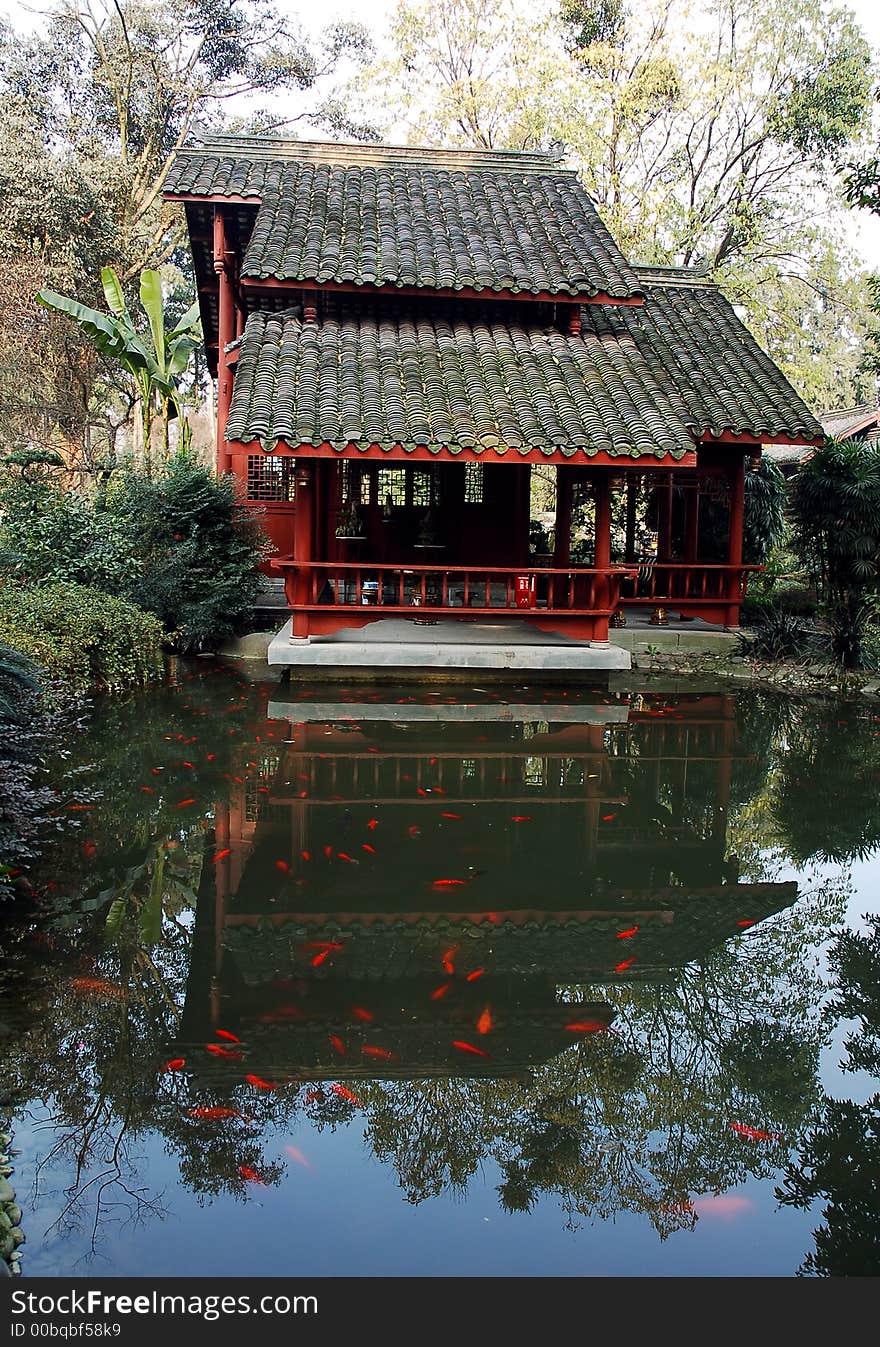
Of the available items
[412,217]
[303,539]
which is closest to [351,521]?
[303,539]

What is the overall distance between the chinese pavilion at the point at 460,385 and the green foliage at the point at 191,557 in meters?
0.93

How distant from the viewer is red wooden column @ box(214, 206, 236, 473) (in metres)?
15.1

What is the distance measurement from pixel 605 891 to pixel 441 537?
10.2 meters

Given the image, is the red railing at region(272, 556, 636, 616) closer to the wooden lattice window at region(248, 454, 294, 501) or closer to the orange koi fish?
the wooden lattice window at region(248, 454, 294, 501)

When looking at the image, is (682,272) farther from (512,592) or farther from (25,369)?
(25,369)

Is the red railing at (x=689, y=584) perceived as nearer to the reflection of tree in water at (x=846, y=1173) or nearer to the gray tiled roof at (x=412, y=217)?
the gray tiled roof at (x=412, y=217)

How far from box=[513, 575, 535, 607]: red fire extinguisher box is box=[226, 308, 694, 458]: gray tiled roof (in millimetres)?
1985

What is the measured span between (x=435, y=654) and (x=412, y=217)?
6.65m

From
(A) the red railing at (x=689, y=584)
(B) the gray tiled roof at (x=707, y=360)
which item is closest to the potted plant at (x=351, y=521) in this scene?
(A) the red railing at (x=689, y=584)

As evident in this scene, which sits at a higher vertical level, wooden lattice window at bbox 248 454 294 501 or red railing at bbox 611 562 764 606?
wooden lattice window at bbox 248 454 294 501

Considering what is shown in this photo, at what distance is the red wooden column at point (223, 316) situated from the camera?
15117 mm

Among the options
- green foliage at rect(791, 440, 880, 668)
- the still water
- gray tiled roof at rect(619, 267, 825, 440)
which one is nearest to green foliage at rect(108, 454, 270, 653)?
the still water

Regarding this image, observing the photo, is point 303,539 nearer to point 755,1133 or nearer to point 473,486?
point 473,486

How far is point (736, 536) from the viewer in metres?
14.9
